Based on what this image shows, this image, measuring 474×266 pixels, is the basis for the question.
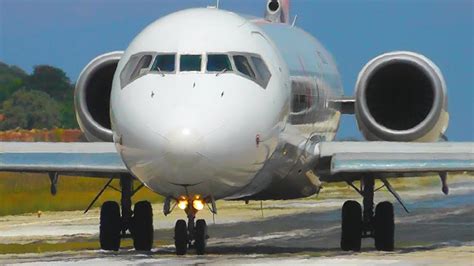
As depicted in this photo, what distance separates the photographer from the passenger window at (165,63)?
2092cm

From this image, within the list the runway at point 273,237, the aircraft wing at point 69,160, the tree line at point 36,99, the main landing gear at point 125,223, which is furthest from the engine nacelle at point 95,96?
the tree line at point 36,99

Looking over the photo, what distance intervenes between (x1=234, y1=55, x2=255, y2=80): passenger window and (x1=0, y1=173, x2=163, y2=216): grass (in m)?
15.3

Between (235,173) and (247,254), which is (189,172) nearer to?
(235,173)

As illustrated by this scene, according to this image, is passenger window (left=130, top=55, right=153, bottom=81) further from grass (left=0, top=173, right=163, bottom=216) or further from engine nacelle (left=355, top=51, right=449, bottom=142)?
grass (left=0, top=173, right=163, bottom=216)

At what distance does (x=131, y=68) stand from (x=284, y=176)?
11.1 ft

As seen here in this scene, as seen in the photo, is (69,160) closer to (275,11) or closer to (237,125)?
(237,125)

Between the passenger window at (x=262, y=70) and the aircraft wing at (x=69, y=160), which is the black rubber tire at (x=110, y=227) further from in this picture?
the passenger window at (x=262, y=70)

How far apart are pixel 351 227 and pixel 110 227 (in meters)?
3.43

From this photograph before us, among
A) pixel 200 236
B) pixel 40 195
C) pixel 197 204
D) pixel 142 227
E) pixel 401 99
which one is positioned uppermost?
pixel 401 99

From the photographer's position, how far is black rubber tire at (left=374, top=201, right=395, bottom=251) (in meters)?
24.4

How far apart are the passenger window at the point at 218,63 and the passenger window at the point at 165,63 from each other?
0.43 meters

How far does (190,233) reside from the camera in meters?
21.5

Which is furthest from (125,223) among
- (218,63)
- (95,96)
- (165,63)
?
(218,63)

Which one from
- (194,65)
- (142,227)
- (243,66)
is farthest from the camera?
(142,227)
